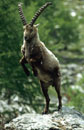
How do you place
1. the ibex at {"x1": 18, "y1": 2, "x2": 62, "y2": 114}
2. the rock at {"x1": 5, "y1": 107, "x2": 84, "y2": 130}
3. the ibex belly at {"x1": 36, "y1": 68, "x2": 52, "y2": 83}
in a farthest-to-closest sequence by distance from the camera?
the rock at {"x1": 5, "y1": 107, "x2": 84, "y2": 130}
the ibex belly at {"x1": 36, "y1": 68, "x2": 52, "y2": 83}
the ibex at {"x1": 18, "y1": 2, "x2": 62, "y2": 114}

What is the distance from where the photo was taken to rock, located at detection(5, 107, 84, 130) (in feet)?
25.0

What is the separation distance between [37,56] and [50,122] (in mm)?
1742

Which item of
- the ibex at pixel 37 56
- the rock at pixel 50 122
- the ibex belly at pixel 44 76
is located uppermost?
the ibex at pixel 37 56

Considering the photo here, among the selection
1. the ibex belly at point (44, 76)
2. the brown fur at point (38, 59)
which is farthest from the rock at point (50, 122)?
the ibex belly at point (44, 76)

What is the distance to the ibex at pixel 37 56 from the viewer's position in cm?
679

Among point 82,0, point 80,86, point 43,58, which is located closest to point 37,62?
point 43,58

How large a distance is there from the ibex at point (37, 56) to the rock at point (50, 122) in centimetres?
84

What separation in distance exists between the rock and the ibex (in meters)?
0.84

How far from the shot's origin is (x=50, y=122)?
25.6 ft

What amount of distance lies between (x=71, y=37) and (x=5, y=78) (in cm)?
2277

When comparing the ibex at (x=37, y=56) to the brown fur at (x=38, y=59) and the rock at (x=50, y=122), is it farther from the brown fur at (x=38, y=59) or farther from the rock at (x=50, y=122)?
the rock at (x=50, y=122)

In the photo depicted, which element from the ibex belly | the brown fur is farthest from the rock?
the ibex belly

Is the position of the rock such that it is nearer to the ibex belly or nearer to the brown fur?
the brown fur

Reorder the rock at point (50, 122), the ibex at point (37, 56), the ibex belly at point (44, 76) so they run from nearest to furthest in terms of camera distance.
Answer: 1. the ibex at point (37, 56)
2. the ibex belly at point (44, 76)
3. the rock at point (50, 122)
